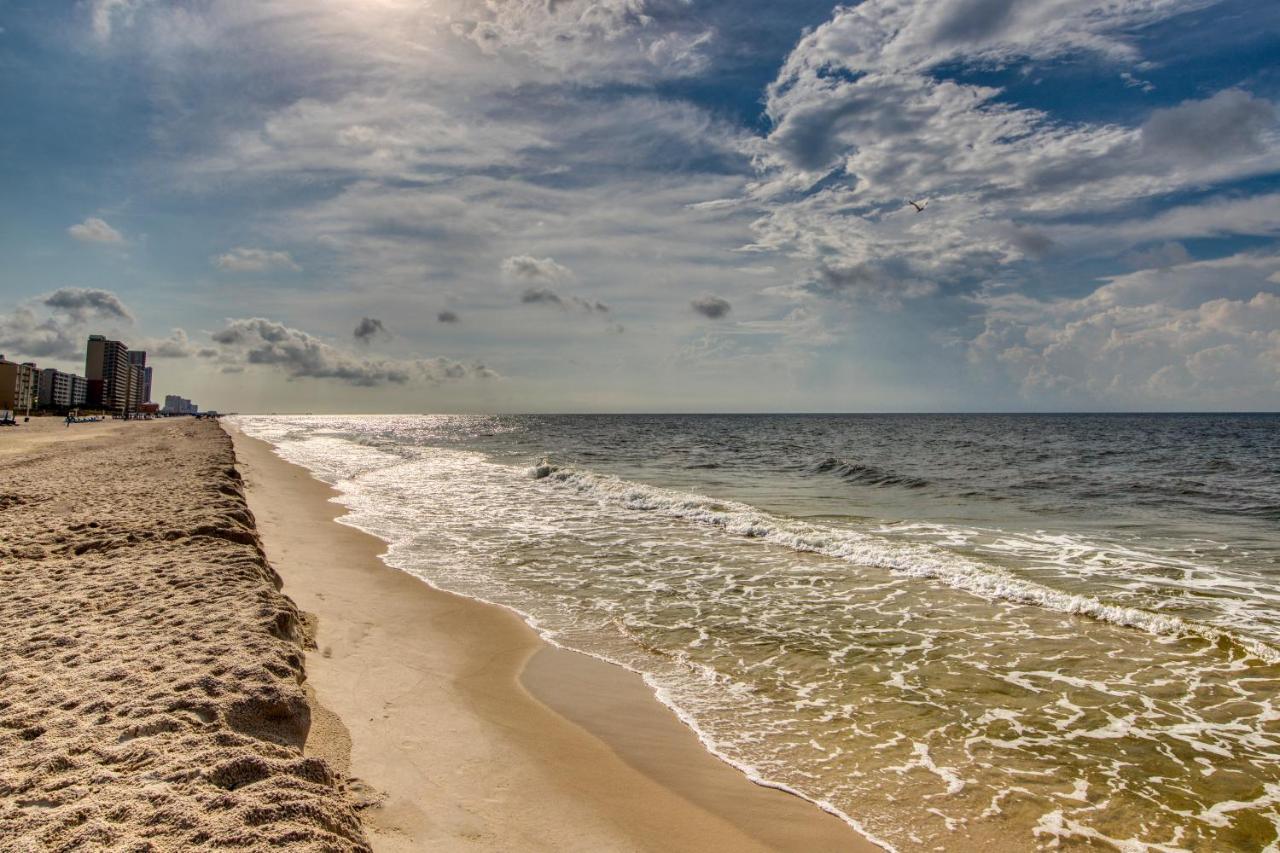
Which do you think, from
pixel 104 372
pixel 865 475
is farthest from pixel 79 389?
pixel 865 475

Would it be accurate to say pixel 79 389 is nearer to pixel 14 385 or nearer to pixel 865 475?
pixel 14 385

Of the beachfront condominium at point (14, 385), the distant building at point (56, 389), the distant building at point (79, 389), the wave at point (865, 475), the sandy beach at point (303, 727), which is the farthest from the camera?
the distant building at point (79, 389)

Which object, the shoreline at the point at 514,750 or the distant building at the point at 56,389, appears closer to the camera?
the shoreline at the point at 514,750

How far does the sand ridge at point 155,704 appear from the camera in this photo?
3.27 metres

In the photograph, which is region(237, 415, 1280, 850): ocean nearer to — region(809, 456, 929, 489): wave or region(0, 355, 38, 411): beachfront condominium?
region(809, 456, 929, 489): wave

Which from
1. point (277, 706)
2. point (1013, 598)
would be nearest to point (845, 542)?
point (1013, 598)

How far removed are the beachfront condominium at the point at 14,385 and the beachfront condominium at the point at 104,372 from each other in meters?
52.1

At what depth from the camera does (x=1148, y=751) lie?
6000 mm

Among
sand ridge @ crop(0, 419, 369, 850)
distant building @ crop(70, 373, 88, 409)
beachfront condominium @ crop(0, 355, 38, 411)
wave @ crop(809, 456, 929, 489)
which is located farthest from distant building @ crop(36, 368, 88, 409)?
sand ridge @ crop(0, 419, 369, 850)

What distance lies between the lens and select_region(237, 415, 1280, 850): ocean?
209 inches

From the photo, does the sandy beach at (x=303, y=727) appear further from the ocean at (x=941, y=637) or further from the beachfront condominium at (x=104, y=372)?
the beachfront condominium at (x=104, y=372)

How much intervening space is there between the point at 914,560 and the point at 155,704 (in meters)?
12.3

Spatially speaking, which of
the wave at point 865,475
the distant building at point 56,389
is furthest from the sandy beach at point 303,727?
the distant building at point 56,389

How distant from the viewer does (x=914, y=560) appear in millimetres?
13008
